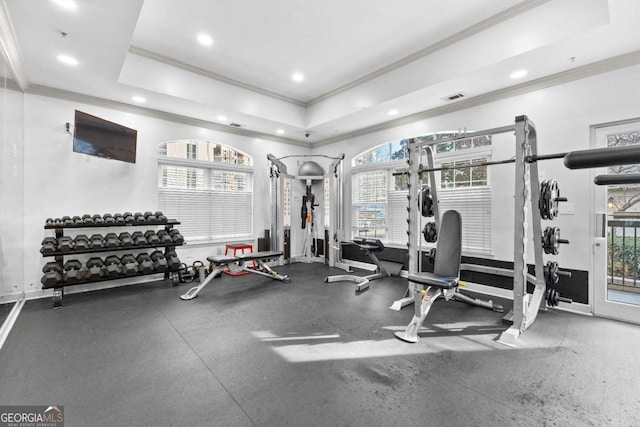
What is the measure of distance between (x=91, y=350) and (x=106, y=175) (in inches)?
111

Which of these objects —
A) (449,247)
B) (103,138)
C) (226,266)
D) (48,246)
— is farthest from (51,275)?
(449,247)

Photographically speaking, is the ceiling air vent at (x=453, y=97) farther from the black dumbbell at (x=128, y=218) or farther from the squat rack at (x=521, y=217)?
the black dumbbell at (x=128, y=218)

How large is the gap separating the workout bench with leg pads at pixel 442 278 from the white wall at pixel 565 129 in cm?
115

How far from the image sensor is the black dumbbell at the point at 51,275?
331cm

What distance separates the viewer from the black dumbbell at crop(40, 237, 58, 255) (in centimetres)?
337

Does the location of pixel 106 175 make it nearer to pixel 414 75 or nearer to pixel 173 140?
pixel 173 140

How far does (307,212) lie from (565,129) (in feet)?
14.4

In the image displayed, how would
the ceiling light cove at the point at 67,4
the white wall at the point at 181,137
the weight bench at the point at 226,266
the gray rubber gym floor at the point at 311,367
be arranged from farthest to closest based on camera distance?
the weight bench at the point at 226,266
the white wall at the point at 181,137
the ceiling light cove at the point at 67,4
the gray rubber gym floor at the point at 311,367

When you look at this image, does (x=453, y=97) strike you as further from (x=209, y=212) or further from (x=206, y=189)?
(x=209, y=212)

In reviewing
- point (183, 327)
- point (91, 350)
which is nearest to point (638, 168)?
point (183, 327)

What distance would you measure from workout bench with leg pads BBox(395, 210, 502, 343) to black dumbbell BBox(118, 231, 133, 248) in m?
3.79

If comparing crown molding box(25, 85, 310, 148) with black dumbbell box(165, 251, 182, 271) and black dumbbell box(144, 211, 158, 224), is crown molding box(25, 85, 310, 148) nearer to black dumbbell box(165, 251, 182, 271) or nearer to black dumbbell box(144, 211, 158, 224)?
black dumbbell box(144, 211, 158, 224)

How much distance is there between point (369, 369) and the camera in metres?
2.13

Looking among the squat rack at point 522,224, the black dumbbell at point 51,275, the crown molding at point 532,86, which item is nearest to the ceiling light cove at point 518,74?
the crown molding at point 532,86
